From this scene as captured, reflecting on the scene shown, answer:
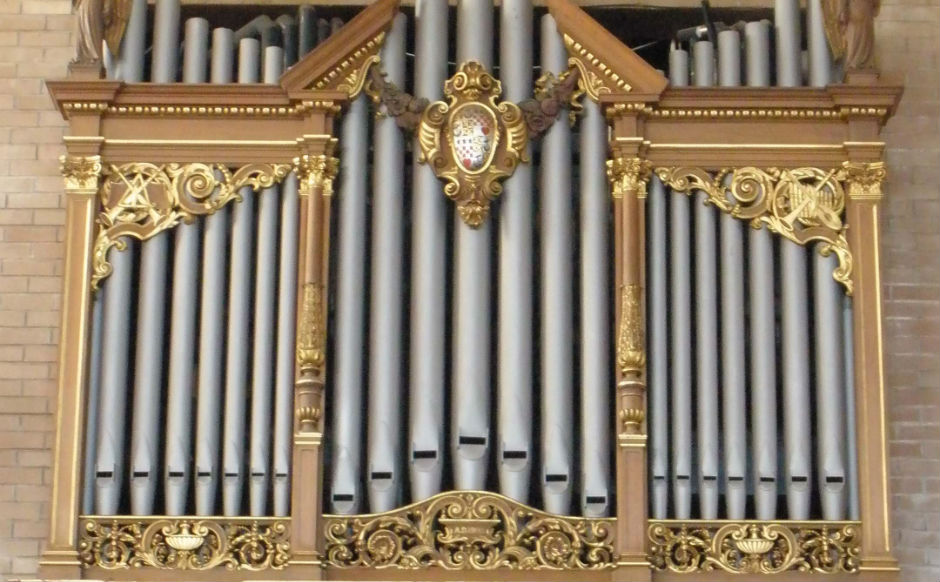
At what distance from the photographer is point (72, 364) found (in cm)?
1233

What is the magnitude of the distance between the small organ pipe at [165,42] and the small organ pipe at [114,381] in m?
1.06

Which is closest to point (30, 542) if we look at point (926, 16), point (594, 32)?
point (594, 32)

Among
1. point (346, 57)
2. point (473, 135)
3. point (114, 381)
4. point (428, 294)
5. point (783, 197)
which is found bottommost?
point (114, 381)

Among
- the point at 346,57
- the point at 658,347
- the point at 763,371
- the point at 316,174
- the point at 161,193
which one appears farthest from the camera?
the point at 346,57

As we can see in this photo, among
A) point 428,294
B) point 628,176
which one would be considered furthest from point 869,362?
point 428,294

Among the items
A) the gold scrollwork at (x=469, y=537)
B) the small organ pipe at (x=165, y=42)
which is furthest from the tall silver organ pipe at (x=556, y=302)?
the small organ pipe at (x=165, y=42)

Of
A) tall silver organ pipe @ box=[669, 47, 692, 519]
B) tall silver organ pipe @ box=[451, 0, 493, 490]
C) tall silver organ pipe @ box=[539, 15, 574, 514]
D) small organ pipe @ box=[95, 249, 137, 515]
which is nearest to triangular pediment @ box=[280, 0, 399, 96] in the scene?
tall silver organ pipe @ box=[451, 0, 493, 490]

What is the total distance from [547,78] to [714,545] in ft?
9.60

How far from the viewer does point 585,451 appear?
12.2 metres

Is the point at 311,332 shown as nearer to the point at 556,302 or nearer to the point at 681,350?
the point at 556,302

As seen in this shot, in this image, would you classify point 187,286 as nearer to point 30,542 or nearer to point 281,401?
point 281,401

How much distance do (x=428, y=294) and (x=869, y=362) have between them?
251cm

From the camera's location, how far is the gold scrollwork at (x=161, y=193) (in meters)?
12.7

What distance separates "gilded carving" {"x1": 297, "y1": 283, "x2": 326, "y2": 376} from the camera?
40.0 ft
